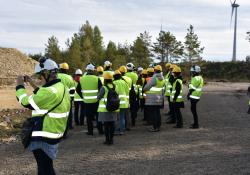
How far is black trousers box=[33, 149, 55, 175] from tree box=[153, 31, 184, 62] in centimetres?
6509

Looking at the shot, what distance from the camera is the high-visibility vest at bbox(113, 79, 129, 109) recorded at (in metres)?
13.6

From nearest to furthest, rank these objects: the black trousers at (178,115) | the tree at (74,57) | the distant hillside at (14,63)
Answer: the black trousers at (178,115)
the tree at (74,57)
the distant hillside at (14,63)

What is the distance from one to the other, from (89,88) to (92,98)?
312mm

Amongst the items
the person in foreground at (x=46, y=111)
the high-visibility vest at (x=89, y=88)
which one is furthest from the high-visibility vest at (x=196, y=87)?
the person in foreground at (x=46, y=111)

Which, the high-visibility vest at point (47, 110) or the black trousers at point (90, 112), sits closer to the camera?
the high-visibility vest at point (47, 110)

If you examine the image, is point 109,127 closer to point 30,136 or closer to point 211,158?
point 211,158

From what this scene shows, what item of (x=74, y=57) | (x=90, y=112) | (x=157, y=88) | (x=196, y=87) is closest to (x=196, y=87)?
(x=196, y=87)

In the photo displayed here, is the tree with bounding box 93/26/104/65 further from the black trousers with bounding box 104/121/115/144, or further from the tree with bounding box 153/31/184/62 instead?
the black trousers with bounding box 104/121/115/144

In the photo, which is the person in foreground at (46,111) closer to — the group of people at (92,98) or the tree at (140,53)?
the group of people at (92,98)

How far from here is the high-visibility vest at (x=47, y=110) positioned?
19.8ft

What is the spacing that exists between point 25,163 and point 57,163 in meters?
0.71

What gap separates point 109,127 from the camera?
1200 centimetres

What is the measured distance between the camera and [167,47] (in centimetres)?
7156

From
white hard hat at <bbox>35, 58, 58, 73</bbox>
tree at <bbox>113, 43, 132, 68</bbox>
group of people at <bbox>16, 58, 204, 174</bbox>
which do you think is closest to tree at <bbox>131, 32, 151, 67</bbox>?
tree at <bbox>113, 43, 132, 68</bbox>
